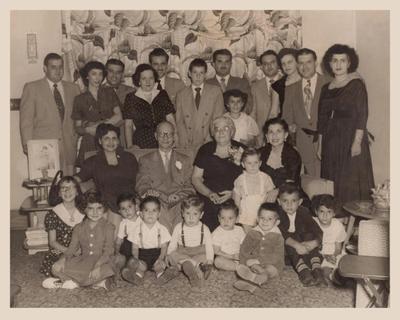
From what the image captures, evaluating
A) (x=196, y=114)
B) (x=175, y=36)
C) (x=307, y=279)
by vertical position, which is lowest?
(x=307, y=279)

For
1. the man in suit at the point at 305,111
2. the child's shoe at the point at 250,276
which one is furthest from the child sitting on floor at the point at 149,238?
the man in suit at the point at 305,111

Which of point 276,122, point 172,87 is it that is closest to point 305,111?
point 276,122

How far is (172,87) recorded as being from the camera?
3850mm

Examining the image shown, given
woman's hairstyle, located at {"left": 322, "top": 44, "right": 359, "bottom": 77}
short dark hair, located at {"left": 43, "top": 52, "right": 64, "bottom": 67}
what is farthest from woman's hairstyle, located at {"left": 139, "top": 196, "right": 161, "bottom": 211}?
woman's hairstyle, located at {"left": 322, "top": 44, "right": 359, "bottom": 77}

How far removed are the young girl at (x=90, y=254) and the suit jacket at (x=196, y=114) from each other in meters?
0.75

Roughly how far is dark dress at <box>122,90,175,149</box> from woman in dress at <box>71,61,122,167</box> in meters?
0.09

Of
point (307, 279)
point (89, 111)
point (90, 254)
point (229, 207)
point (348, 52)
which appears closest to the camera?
point (307, 279)

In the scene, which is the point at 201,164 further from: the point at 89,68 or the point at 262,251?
the point at 89,68

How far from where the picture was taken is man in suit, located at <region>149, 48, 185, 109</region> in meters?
3.83

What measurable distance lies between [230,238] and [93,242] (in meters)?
0.84

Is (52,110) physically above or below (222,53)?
below

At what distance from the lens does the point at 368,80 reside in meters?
3.56

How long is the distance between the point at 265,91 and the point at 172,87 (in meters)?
0.64

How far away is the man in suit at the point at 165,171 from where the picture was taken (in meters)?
3.69
